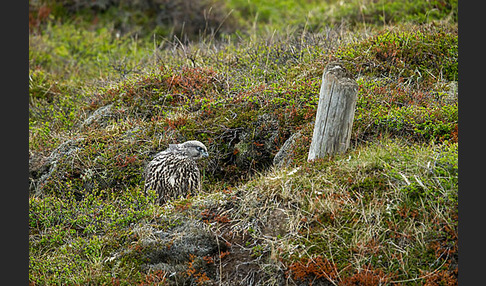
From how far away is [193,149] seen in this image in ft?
25.3

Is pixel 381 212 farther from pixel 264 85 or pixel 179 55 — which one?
pixel 179 55

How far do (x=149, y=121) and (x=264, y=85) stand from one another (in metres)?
2.12

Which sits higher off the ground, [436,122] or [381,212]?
[436,122]

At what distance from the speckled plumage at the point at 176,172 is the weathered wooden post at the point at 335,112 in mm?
1903

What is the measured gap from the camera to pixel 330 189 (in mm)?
6043

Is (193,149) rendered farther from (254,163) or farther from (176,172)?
(254,163)

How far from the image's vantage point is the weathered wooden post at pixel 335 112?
20.7ft

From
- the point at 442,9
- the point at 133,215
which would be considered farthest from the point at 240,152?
the point at 442,9

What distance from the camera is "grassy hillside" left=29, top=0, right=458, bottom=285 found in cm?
564

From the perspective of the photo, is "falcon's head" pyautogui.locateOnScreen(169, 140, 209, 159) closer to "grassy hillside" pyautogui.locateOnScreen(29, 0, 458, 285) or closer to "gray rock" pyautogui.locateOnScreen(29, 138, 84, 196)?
"grassy hillside" pyautogui.locateOnScreen(29, 0, 458, 285)

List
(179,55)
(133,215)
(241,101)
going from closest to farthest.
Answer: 1. (133,215)
2. (241,101)
3. (179,55)

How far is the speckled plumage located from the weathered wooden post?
1.90 meters

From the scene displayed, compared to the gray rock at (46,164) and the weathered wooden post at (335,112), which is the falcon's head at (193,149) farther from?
the gray rock at (46,164)

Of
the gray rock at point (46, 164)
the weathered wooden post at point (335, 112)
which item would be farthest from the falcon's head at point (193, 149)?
the gray rock at point (46, 164)
